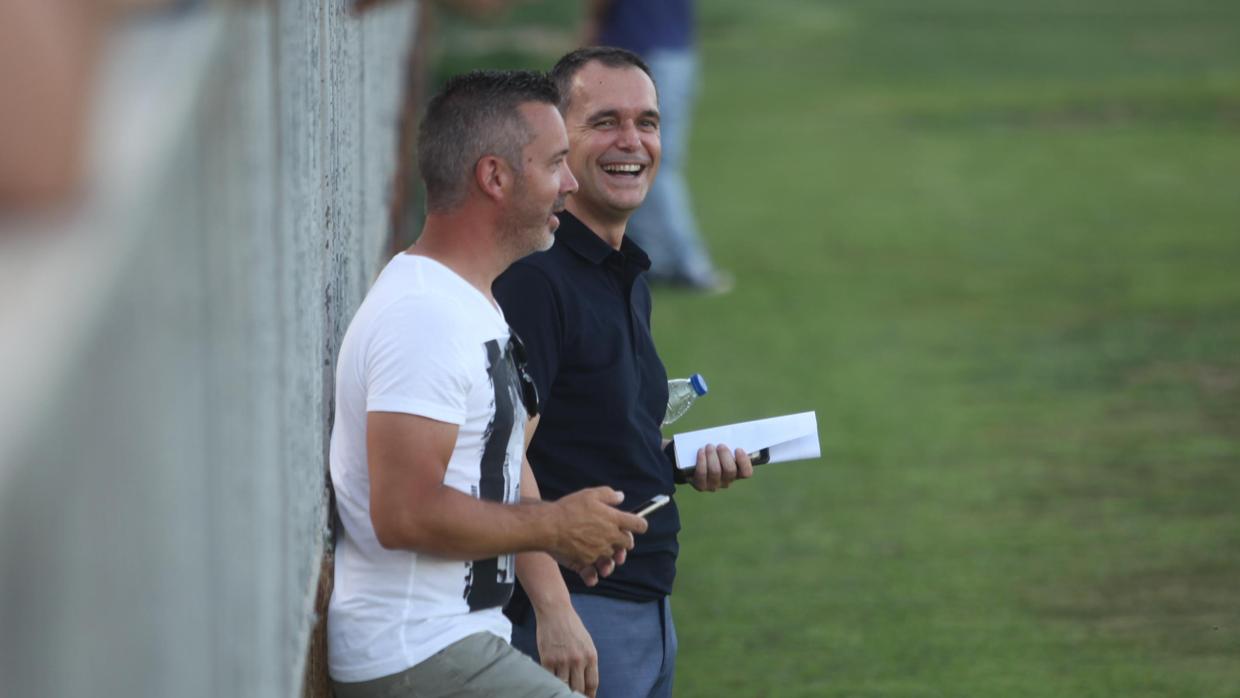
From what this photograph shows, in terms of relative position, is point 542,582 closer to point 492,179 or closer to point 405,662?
point 405,662

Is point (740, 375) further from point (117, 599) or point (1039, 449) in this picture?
point (117, 599)

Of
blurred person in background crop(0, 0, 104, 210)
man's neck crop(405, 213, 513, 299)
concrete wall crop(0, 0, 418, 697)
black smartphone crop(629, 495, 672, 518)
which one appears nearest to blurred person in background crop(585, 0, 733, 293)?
black smartphone crop(629, 495, 672, 518)

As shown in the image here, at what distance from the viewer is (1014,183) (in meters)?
15.7

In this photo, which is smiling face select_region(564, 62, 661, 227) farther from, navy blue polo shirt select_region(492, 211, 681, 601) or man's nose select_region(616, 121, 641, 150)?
navy blue polo shirt select_region(492, 211, 681, 601)

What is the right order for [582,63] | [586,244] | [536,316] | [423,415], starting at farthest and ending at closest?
[582,63]
[586,244]
[536,316]
[423,415]

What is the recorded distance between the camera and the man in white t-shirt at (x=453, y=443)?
3.13m

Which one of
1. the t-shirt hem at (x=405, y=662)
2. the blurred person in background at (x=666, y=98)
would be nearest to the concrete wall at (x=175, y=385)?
the t-shirt hem at (x=405, y=662)


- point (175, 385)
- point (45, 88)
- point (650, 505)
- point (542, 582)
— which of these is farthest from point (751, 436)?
point (45, 88)

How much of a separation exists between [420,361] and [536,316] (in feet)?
2.48

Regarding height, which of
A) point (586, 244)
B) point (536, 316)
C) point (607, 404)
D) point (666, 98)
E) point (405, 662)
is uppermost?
point (666, 98)

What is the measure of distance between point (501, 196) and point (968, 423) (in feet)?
19.0

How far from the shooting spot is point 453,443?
10.3ft

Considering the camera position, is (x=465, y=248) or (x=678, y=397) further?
(x=678, y=397)

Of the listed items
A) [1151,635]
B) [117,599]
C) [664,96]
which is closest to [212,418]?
[117,599]
